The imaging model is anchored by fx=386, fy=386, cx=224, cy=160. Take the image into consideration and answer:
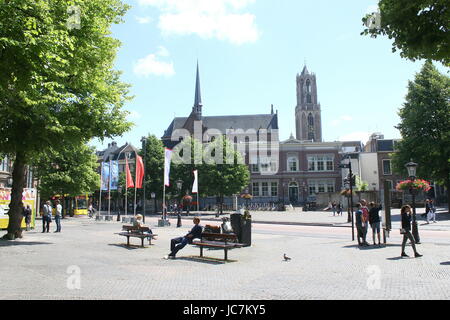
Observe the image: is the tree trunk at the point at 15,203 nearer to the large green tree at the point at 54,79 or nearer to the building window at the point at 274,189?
the large green tree at the point at 54,79

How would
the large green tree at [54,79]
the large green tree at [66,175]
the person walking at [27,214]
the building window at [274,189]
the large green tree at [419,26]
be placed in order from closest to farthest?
1. the large green tree at [54,79]
2. the large green tree at [419,26]
3. the person walking at [27,214]
4. the large green tree at [66,175]
5. the building window at [274,189]

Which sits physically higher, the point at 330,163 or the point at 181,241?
the point at 330,163

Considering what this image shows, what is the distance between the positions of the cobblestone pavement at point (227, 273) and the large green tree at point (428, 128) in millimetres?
25073

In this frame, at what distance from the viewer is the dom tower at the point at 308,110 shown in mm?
115250

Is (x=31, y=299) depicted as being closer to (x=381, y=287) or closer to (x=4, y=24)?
(x=4, y=24)

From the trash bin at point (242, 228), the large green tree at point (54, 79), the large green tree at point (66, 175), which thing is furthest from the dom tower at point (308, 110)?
the trash bin at point (242, 228)

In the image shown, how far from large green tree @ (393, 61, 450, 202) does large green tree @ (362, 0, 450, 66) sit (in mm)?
29976

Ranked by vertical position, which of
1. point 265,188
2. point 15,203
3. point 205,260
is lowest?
point 205,260

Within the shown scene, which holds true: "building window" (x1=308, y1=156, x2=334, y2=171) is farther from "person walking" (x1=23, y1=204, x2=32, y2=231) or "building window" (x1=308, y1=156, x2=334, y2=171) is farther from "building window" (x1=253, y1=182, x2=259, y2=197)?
"person walking" (x1=23, y1=204, x2=32, y2=231)

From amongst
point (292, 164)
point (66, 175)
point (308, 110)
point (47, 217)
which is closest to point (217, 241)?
point (47, 217)

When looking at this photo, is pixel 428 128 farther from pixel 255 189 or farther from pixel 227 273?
pixel 255 189

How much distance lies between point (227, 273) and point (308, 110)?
109918 millimetres

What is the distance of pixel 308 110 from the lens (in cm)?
11525
